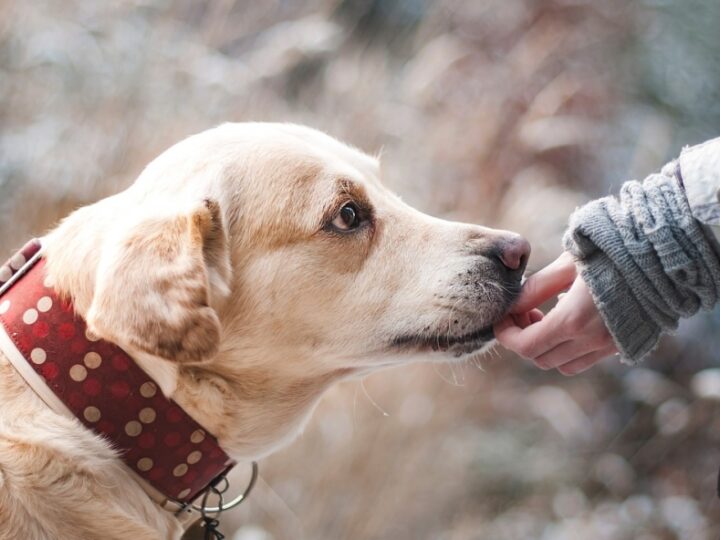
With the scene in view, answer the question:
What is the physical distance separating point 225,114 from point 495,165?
49.6 inches

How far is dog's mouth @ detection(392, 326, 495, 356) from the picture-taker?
1.99 m

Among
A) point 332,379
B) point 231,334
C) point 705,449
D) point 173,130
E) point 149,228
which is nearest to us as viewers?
point 149,228

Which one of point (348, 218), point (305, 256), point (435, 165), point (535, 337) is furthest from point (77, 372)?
point (435, 165)

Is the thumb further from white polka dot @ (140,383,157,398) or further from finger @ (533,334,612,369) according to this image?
white polka dot @ (140,383,157,398)

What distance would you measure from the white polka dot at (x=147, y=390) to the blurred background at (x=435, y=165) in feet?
5.14

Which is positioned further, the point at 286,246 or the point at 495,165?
the point at 495,165

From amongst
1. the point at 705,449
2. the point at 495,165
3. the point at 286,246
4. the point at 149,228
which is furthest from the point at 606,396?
the point at 149,228

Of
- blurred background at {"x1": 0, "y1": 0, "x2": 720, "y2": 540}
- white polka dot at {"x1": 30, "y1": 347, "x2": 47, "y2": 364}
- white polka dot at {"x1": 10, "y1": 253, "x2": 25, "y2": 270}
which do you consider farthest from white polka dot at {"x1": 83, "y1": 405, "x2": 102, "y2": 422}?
blurred background at {"x1": 0, "y1": 0, "x2": 720, "y2": 540}

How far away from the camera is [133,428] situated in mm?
1723

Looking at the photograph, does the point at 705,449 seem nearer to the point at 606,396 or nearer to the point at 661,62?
the point at 606,396

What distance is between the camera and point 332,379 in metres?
2.07

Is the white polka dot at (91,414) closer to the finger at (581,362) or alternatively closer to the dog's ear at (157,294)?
the dog's ear at (157,294)

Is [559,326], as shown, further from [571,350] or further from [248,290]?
[248,290]

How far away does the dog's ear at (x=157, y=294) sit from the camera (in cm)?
160
